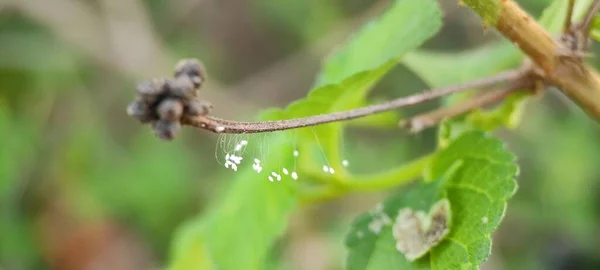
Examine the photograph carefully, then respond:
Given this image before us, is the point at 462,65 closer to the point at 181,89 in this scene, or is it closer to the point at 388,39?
the point at 388,39

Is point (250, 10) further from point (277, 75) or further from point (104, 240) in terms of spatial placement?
point (104, 240)

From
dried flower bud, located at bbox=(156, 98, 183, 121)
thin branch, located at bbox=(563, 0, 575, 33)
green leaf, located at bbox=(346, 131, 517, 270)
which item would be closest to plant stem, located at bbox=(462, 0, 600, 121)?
thin branch, located at bbox=(563, 0, 575, 33)

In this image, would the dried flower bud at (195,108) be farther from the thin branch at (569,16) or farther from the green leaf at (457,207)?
the thin branch at (569,16)

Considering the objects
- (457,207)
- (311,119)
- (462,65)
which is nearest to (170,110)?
(311,119)

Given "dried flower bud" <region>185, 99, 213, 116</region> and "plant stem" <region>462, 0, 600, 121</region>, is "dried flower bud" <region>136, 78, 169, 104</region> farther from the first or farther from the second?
"plant stem" <region>462, 0, 600, 121</region>

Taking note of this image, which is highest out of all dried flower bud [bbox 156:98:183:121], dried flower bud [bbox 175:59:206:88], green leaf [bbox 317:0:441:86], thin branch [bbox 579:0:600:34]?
green leaf [bbox 317:0:441:86]

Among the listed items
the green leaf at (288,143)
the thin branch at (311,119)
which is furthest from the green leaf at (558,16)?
the green leaf at (288,143)
